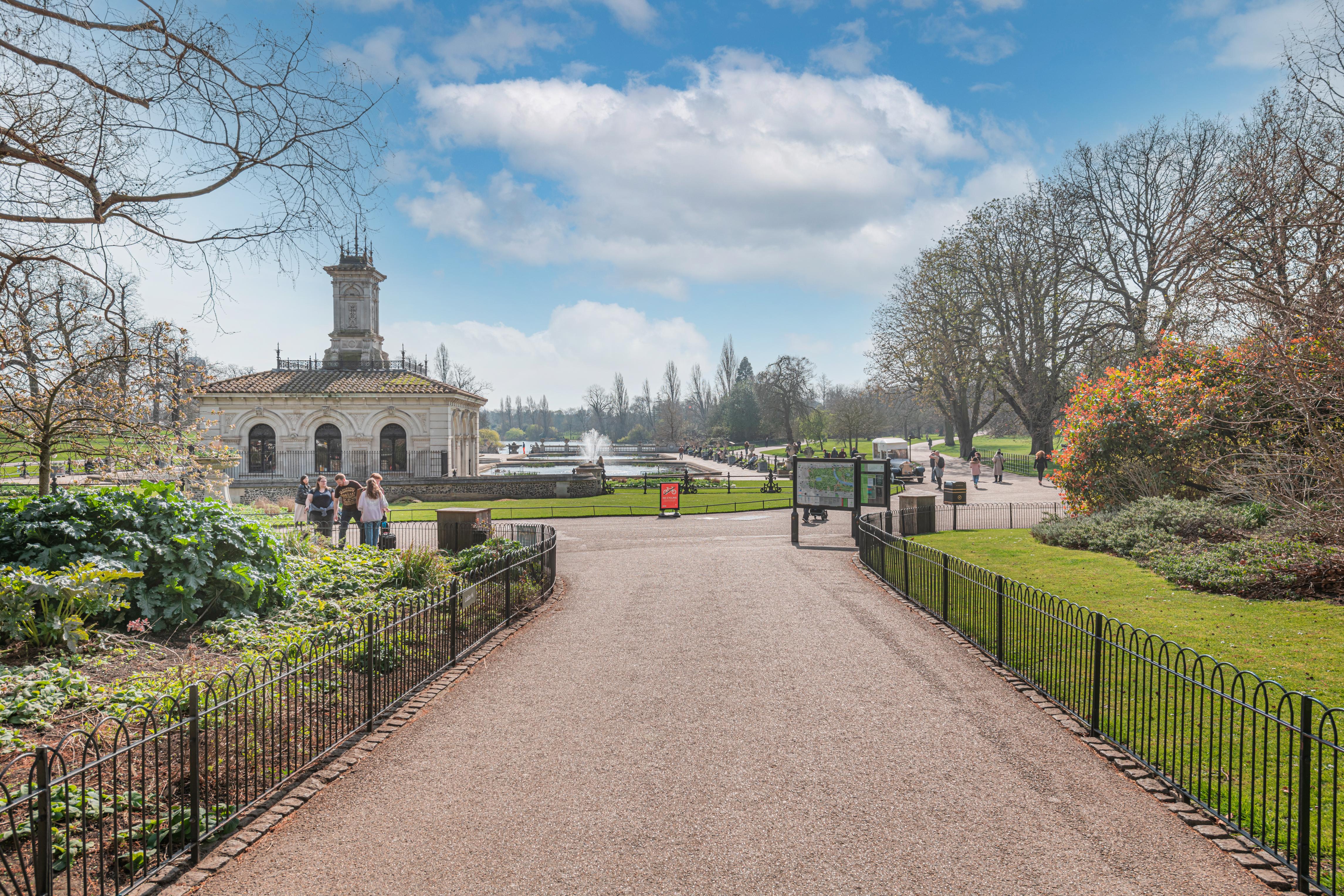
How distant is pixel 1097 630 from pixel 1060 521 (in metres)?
12.5

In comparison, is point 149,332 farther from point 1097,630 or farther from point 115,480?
point 1097,630

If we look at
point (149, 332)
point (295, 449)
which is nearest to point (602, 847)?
point (149, 332)

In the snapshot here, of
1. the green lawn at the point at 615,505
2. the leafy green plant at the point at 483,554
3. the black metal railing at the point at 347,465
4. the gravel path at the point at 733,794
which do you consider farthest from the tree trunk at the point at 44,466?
the black metal railing at the point at 347,465

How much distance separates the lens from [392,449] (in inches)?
1505

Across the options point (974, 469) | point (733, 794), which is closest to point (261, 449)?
point (974, 469)

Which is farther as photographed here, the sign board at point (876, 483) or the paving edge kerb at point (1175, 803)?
the sign board at point (876, 483)

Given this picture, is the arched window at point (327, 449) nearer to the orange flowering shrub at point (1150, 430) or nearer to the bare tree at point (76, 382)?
the bare tree at point (76, 382)

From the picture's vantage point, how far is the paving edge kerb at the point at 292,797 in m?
4.29

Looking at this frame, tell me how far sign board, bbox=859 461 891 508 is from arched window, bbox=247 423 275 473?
98.1 feet

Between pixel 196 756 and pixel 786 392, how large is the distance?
64.1m

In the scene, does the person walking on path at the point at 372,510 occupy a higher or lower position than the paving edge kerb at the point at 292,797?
higher

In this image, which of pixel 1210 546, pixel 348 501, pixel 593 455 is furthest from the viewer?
pixel 593 455

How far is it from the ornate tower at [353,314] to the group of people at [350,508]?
23.5m

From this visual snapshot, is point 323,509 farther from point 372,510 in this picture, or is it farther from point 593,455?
point 593,455
